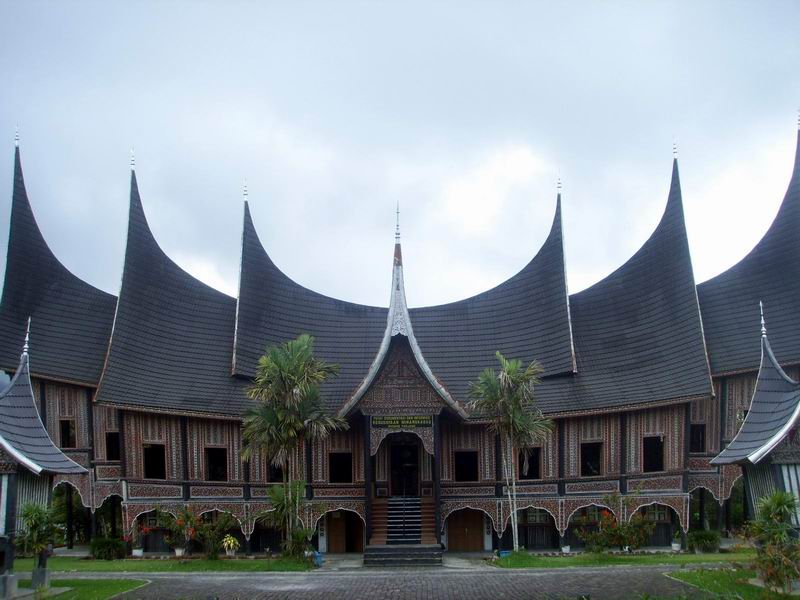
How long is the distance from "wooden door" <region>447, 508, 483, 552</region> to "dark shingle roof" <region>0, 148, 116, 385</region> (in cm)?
1240

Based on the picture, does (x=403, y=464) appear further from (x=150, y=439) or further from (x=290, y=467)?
(x=150, y=439)

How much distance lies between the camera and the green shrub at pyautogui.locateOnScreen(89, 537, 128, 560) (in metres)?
24.7

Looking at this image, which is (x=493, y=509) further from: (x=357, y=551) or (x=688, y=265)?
(x=688, y=265)

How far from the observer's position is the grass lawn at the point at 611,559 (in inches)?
819

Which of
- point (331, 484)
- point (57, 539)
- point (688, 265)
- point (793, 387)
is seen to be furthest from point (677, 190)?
point (57, 539)

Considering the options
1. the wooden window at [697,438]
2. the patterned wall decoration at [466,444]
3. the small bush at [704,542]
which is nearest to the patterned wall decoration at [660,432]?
the wooden window at [697,438]

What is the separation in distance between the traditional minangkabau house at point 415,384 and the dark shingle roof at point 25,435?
5.09 m

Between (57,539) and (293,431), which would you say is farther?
(293,431)

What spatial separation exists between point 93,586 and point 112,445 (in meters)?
9.24

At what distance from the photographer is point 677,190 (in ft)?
90.2

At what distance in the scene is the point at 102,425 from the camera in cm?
2680

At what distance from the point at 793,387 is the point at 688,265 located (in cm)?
839

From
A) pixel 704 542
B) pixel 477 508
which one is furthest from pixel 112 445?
pixel 704 542

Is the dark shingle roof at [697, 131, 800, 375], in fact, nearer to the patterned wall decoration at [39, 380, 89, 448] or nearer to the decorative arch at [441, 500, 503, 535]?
the decorative arch at [441, 500, 503, 535]
